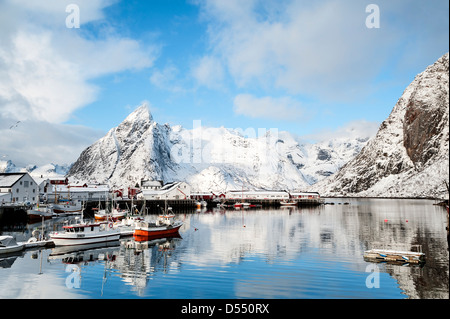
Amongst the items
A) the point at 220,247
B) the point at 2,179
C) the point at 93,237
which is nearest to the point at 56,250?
the point at 93,237

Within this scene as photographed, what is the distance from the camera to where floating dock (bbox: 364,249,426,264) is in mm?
36869

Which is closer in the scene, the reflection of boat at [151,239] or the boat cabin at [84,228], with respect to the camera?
the boat cabin at [84,228]

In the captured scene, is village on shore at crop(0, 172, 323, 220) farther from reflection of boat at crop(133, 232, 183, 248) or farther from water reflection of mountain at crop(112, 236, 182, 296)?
water reflection of mountain at crop(112, 236, 182, 296)

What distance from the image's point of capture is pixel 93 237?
171 ft

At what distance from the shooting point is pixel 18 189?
98062mm

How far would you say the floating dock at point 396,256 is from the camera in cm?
3687

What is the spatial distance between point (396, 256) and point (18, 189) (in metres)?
101

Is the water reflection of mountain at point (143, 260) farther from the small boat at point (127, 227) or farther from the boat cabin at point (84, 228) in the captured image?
the small boat at point (127, 227)

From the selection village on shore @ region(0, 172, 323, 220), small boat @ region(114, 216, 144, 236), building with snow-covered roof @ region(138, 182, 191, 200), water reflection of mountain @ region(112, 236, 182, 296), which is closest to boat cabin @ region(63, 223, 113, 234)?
small boat @ region(114, 216, 144, 236)

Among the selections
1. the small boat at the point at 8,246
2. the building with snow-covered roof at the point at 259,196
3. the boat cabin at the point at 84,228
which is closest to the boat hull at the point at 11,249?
the small boat at the point at 8,246

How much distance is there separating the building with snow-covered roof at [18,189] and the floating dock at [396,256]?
310 feet

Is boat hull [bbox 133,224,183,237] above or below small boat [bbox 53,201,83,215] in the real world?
below

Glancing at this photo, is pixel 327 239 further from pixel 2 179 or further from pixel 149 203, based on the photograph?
pixel 149 203

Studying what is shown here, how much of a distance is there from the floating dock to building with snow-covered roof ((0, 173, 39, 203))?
94.5 metres
